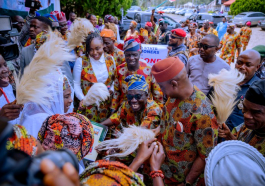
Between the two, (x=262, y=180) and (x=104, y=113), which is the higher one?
(x=262, y=180)

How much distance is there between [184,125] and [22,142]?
4.14ft

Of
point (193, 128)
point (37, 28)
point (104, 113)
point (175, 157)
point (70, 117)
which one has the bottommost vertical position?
point (104, 113)

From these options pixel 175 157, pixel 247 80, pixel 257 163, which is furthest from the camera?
pixel 247 80

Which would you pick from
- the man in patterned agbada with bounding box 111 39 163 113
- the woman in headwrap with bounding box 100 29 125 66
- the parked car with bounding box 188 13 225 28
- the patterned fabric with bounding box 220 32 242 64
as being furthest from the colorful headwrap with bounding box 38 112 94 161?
the parked car with bounding box 188 13 225 28

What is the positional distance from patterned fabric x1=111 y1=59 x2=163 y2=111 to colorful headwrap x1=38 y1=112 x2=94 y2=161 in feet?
5.02

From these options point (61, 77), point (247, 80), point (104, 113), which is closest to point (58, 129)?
point (61, 77)

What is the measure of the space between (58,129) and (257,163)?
4.30 feet

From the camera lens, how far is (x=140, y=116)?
259cm

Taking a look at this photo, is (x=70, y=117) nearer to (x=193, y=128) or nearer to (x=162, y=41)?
(x=193, y=128)

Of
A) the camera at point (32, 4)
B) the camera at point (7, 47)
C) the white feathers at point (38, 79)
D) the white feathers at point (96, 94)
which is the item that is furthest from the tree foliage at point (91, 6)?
the white feathers at point (38, 79)

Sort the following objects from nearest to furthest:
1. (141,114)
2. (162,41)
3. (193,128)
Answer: (193,128) → (141,114) → (162,41)

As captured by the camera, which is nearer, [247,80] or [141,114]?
[141,114]

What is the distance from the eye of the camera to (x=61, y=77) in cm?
209

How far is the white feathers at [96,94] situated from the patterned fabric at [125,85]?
33 centimetres
